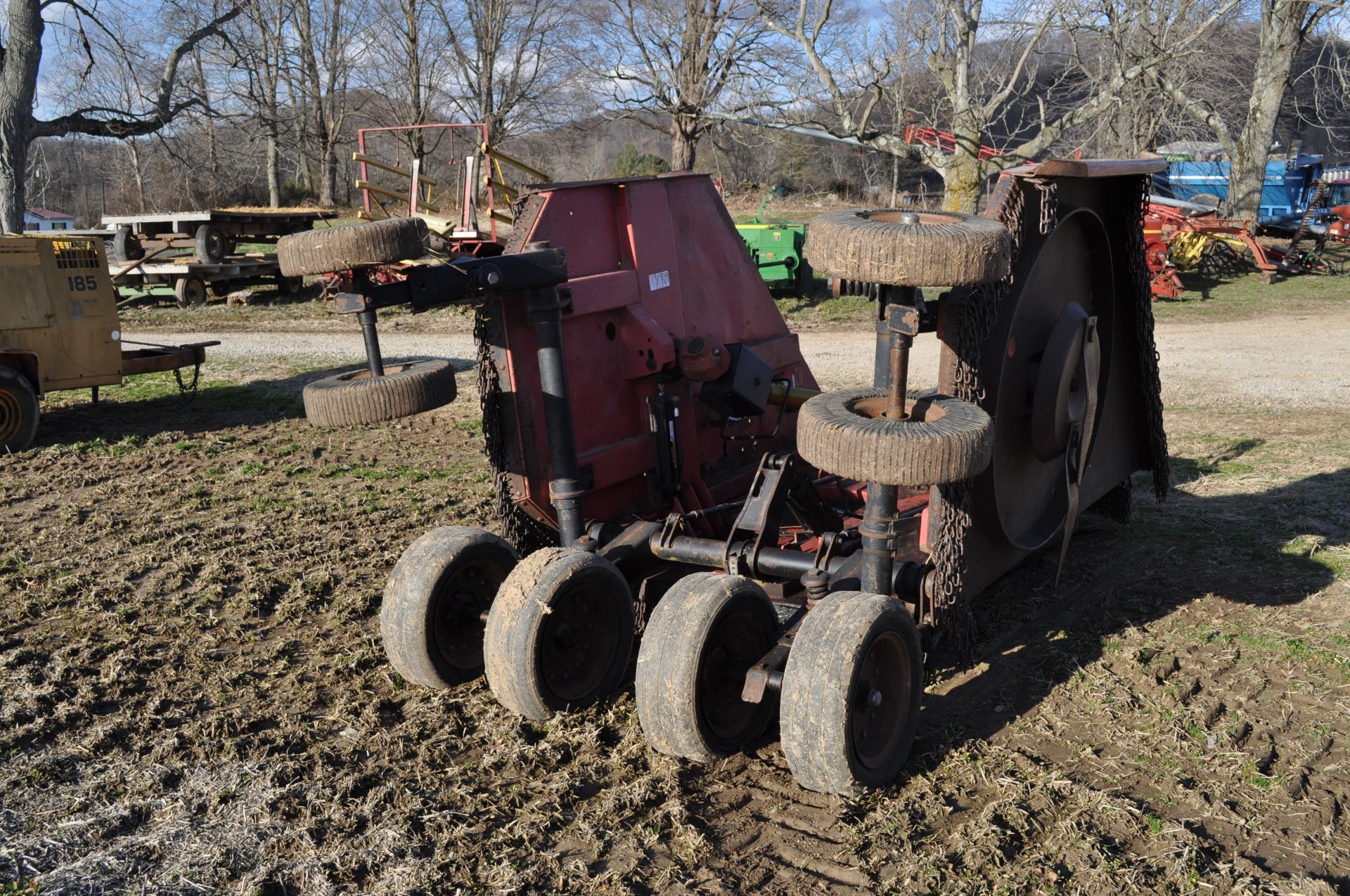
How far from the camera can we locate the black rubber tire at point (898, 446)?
3.51 metres

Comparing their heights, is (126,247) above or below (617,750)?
above

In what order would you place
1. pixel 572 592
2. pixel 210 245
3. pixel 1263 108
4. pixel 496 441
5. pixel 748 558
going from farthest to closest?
pixel 1263 108, pixel 210 245, pixel 496 441, pixel 748 558, pixel 572 592

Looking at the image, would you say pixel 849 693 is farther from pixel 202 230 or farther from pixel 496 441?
pixel 202 230

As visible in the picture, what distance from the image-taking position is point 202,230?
18156mm

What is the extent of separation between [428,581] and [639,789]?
1240 millimetres

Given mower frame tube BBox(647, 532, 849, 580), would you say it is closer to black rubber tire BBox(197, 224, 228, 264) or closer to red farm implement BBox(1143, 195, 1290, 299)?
red farm implement BBox(1143, 195, 1290, 299)

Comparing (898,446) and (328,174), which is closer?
(898,446)

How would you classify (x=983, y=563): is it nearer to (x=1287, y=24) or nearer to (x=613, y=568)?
(x=613, y=568)

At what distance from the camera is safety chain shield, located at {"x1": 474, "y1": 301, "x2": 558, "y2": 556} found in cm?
477

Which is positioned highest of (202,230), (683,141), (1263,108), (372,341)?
(1263,108)

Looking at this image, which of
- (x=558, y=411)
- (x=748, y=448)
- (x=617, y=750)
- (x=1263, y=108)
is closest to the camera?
(x=617, y=750)

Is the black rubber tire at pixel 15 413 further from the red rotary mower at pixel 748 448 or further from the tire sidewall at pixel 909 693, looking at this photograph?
the tire sidewall at pixel 909 693

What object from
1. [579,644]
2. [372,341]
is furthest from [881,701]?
[372,341]

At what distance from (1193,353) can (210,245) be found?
605 inches
